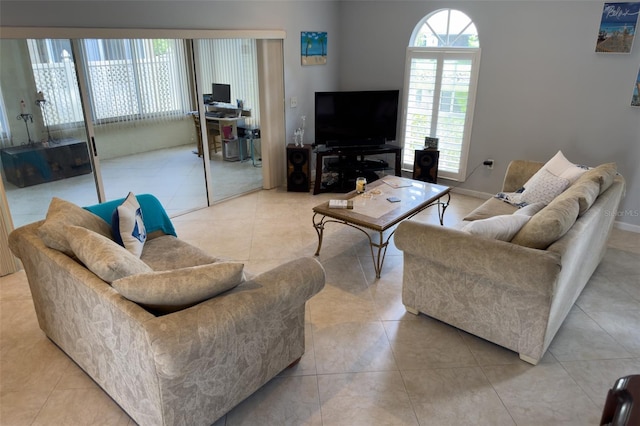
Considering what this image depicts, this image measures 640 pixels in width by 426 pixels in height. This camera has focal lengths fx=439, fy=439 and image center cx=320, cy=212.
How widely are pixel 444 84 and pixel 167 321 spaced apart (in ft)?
16.1

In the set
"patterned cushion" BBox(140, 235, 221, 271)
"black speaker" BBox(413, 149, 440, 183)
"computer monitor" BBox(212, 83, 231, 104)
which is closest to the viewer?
"patterned cushion" BBox(140, 235, 221, 271)

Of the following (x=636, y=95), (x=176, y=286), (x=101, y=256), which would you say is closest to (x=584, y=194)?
(x=636, y=95)

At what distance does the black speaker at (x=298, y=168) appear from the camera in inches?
230

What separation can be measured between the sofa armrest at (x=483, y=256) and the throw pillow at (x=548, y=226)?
0.15 metres

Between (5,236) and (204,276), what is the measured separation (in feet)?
9.02

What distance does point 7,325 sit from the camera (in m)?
3.24

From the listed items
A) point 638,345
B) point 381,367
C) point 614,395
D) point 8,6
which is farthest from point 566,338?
point 8,6

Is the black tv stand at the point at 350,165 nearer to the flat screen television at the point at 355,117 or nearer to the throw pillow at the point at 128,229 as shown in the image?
the flat screen television at the point at 355,117

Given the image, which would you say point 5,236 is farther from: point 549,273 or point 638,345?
point 638,345

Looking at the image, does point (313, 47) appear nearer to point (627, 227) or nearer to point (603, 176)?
point (603, 176)

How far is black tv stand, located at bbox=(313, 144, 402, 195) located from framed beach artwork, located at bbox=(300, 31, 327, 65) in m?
1.24

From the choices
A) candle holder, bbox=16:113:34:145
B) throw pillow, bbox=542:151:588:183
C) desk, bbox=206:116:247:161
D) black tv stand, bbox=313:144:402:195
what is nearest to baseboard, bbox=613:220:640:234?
throw pillow, bbox=542:151:588:183

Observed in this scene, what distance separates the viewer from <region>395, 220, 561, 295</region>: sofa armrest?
2498 mm

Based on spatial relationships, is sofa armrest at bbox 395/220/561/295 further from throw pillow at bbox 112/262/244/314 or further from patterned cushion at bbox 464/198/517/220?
throw pillow at bbox 112/262/244/314
